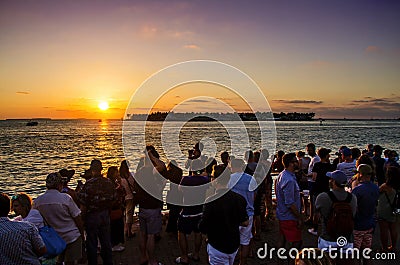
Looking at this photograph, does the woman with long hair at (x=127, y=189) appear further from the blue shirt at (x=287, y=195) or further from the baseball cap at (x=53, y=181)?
the blue shirt at (x=287, y=195)

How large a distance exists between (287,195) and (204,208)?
175 cm

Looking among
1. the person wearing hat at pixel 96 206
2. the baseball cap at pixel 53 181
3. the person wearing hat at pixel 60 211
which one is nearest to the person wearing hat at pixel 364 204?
the person wearing hat at pixel 96 206

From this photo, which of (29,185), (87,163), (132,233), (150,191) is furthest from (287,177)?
(87,163)

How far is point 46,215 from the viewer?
4.84 meters

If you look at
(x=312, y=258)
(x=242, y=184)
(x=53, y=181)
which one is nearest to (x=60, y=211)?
(x=53, y=181)

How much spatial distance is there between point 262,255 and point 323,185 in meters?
2.00

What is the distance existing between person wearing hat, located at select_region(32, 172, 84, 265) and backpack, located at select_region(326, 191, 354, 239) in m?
3.60

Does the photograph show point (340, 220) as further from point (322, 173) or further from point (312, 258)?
point (322, 173)

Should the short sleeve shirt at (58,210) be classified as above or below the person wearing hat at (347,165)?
below

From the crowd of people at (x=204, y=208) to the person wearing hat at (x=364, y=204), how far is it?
14mm

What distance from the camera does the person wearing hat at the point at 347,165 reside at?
7.41m

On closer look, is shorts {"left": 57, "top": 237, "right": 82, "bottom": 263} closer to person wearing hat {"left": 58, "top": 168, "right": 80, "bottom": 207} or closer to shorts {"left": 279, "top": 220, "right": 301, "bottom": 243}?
person wearing hat {"left": 58, "top": 168, "right": 80, "bottom": 207}

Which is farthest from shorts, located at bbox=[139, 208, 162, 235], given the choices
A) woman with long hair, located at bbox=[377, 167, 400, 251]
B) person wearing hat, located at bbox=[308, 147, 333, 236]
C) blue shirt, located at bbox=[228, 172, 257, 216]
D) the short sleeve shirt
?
woman with long hair, located at bbox=[377, 167, 400, 251]

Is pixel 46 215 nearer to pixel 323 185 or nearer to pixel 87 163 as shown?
pixel 323 185
